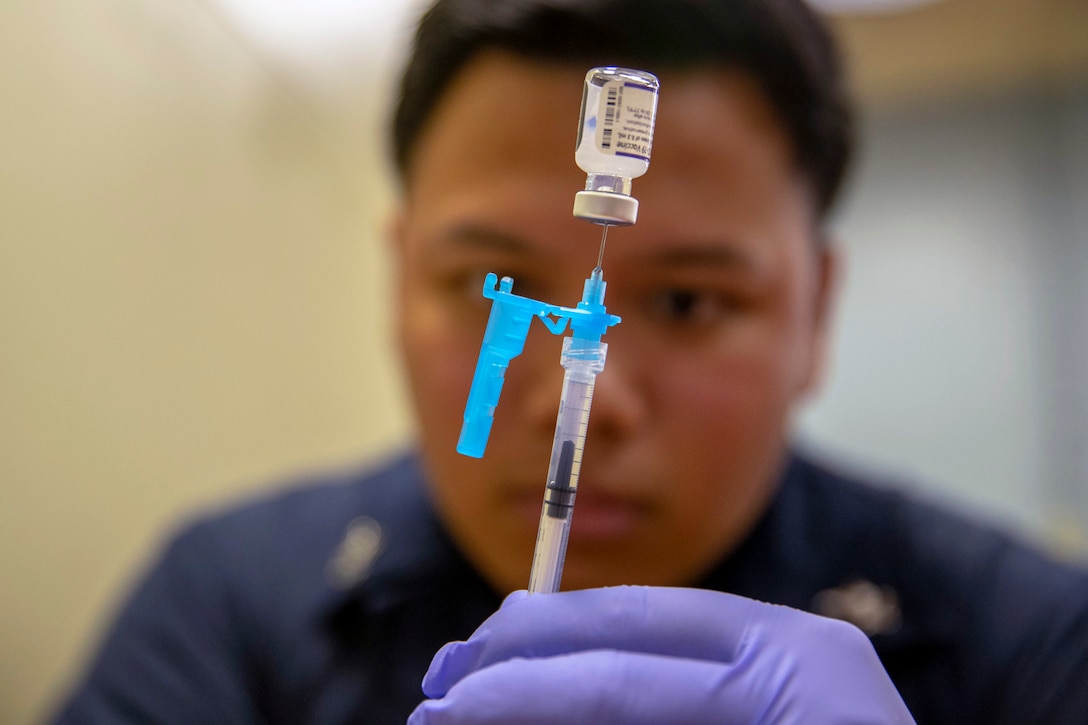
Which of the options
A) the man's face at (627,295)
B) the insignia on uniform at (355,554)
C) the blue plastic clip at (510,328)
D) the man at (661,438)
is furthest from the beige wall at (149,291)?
the blue plastic clip at (510,328)

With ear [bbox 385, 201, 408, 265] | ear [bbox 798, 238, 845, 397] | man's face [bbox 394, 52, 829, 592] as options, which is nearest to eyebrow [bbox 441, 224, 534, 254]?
man's face [bbox 394, 52, 829, 592]

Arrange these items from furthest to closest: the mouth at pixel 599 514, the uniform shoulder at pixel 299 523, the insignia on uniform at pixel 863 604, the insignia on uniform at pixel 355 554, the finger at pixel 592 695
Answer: the uniform shoulder at pixel 299 523, the insignia on uniform at pixel 355 554, the insignia on uniform at pixel 863 604, the mouth at pixel 599 514, the finger at pixel 592 695

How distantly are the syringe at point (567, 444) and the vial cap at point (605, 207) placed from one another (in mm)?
37

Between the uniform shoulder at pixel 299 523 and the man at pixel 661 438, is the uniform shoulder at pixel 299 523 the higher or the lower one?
the lower one

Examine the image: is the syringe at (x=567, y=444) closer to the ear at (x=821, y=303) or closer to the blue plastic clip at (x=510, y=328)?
the blue plastic clip at (x=510, y=328)

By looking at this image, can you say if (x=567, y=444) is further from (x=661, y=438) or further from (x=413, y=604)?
(x=413, y=604)

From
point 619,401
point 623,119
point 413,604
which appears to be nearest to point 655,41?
point 623,119

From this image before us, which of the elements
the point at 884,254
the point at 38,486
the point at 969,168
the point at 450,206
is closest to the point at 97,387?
the point at 38,486

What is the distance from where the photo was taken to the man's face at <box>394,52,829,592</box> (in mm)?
413

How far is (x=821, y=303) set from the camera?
68 centimetres

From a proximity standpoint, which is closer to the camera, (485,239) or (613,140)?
(613,140)

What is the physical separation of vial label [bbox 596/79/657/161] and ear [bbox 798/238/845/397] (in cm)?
29

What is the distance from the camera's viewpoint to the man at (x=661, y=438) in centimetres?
36

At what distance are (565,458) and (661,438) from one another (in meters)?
0.08
